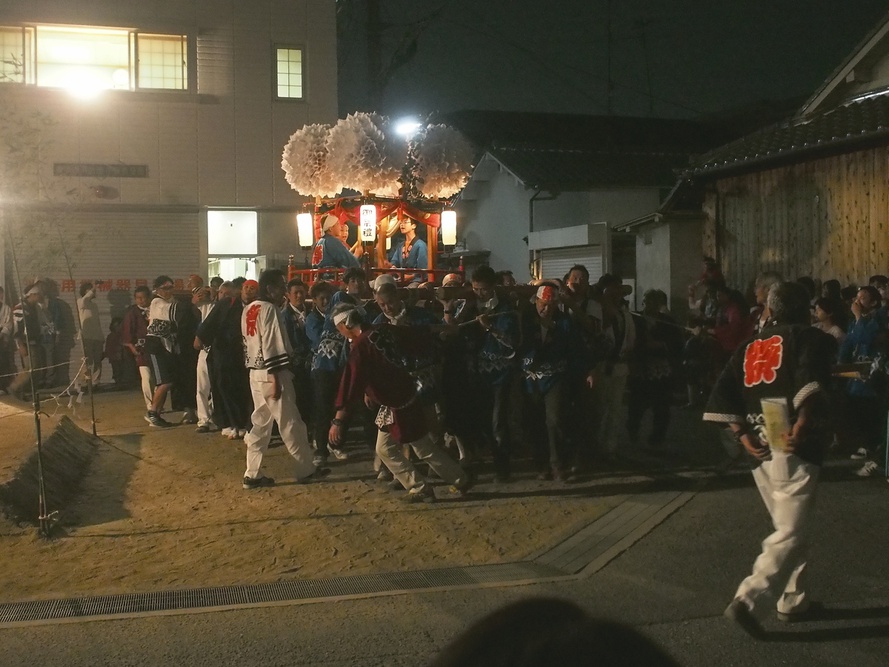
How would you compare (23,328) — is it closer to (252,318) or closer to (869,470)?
(252,318)

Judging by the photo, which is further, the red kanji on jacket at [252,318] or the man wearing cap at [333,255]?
the man wearing cap at [333,255]

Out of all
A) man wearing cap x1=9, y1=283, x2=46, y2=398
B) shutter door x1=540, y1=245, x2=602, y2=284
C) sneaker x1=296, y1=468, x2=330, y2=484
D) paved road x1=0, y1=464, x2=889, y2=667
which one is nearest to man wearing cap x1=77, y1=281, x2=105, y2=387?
man wearing cap x1=9, y1=283, x2=46, y2=398

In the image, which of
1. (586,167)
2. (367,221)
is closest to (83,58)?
(367,221)

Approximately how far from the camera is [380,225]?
13.3 metres

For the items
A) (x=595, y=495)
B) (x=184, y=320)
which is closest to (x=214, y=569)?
(x=595, y=495)

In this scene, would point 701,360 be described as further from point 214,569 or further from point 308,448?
point 214,569

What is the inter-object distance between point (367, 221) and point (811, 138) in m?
6.53

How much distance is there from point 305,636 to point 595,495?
393 cm

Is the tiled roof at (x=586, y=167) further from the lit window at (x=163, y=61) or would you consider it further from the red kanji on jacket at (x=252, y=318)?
the red kanji on jacket at (x=252, y=318)

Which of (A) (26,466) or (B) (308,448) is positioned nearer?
(A) (26,466)

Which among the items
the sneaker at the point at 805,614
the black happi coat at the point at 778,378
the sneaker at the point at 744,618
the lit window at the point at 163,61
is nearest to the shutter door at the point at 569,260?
the lit window at the point at 163,61

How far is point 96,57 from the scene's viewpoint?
18.6 meters

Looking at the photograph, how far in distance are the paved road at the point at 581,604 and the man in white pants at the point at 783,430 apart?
0.26 m

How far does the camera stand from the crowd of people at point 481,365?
27.0 ft
